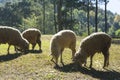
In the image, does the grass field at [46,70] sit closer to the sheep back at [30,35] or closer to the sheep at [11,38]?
the sheep at [11,38]

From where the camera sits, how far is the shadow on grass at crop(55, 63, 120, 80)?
1873 centimetres

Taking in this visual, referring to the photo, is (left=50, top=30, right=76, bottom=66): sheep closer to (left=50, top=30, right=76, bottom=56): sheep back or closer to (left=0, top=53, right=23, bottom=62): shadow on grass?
(left=50, top=30, right=76, bottom=56): sheep back

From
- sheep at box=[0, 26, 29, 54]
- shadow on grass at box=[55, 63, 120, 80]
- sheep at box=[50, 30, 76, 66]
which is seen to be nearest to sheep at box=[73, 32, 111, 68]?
shadow on grass at box=[55, 63, 120, 80]

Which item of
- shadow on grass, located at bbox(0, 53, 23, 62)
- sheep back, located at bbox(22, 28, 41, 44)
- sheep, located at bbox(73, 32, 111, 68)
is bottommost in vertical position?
shadow on grass, located at bbox(0, 53, 23, 62)

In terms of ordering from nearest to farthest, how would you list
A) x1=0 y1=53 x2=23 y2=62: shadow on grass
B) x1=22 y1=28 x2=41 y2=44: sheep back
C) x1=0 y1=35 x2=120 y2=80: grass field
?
x1=0 y1=35 x2=120 y2=80: grass field, x1=0 y1=53 x2=23 y2=62: shadow on grass, x1=22 y1=28 x2=41 y2=44: sheep back

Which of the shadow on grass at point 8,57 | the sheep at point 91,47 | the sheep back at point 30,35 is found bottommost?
the shadow on grass at point 8,57

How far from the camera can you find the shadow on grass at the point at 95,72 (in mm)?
18734

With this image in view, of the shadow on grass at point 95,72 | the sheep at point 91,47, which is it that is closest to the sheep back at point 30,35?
the shadow on grass at point 95,72

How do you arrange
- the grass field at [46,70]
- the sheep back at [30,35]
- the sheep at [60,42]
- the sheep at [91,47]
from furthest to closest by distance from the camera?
1. the sheep back at [30,35]
2. the sheep at [60,42]
3. the sheep at [91,47]
4. the grass field at [46,70]

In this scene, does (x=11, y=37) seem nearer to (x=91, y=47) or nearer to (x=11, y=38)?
(x=11, y=38)

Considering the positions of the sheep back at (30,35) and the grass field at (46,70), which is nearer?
the grass field at (46,70)

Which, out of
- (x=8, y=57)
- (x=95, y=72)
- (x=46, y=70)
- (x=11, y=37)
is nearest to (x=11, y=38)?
(x=11, y=37)

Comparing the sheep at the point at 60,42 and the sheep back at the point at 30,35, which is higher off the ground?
the sheep at the point at 60,42

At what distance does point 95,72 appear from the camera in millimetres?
19750
